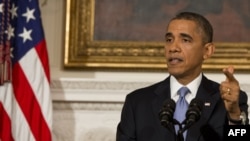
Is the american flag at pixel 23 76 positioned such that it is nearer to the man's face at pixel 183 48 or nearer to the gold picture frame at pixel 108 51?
the gold picture frame at pixel 108 51

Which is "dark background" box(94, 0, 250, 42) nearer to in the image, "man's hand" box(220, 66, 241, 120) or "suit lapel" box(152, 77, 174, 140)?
"suit lapel" box(152, 77, 174, 140)

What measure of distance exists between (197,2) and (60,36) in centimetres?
104

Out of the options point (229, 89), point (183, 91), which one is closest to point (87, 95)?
point (183, 91)

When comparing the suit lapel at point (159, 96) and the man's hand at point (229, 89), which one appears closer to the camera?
the man's hand at point (229, 89)

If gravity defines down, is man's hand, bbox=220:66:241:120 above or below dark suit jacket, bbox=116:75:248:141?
above

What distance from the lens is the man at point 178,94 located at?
2.11m

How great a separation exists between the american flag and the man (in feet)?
3.08

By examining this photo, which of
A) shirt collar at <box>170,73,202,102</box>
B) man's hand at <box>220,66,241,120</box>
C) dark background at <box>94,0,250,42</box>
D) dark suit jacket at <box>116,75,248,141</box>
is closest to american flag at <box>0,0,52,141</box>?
dark background at <box>94,0,250,42</box>

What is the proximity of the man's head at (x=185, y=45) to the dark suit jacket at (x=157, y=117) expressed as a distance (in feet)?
0.35

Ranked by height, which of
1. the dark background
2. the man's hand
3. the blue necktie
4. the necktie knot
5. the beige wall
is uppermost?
the dark background

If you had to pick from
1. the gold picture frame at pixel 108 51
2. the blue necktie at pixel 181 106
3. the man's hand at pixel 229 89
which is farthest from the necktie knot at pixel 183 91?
the gold picture frame at pixel 108 51

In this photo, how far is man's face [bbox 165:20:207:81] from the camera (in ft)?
7.15

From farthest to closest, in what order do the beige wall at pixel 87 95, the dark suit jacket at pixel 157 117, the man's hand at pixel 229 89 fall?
the beige wall at pixel 87 95, the dark suit jacket at pixel 157 117, the man's hand at pixel 229 89

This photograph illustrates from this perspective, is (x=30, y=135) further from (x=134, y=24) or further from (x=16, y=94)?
(x=134, y=24)
